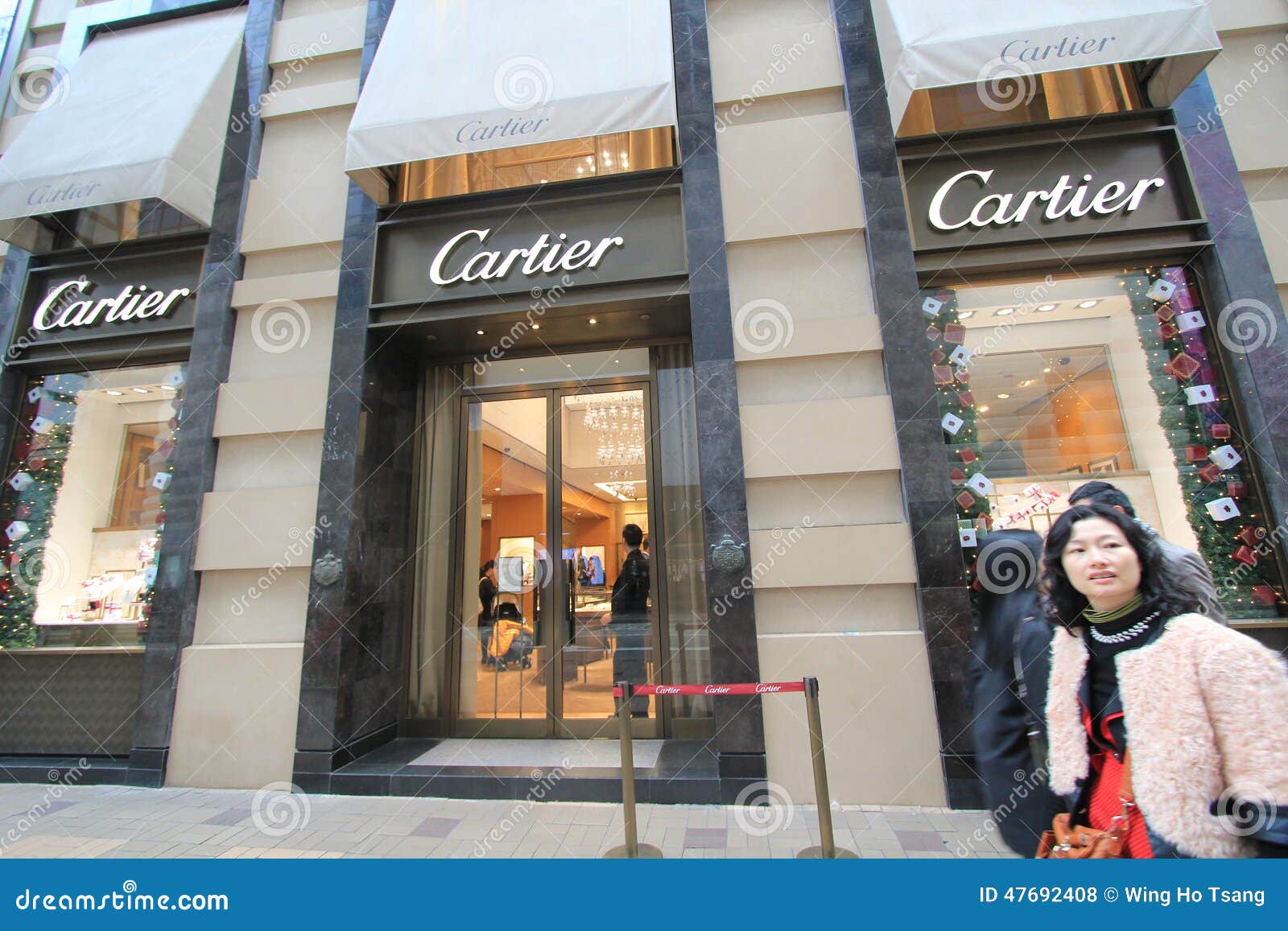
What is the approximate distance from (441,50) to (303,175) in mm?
2147

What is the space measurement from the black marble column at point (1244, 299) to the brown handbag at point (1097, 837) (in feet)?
14.4

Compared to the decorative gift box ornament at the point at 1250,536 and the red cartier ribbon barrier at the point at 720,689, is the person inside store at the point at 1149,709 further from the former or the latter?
the decorative gift box ornament at the point at 1250,536

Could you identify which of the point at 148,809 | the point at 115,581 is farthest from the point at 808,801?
the point at 115,581

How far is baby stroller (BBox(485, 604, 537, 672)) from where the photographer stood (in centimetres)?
604

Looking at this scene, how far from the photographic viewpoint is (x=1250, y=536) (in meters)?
4.60

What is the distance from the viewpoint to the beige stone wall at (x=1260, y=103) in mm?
4977

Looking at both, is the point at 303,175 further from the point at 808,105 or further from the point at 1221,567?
the point at 1221,567

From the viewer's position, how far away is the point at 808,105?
224 inches
